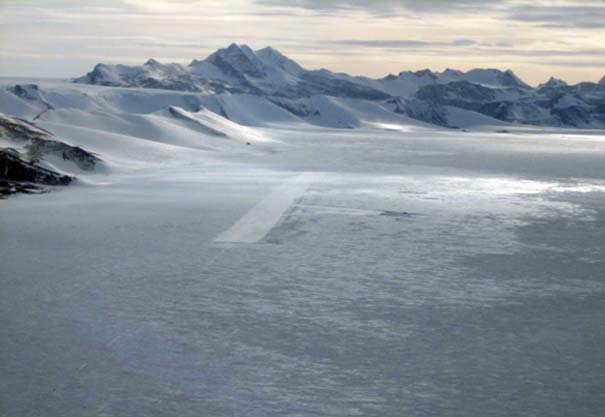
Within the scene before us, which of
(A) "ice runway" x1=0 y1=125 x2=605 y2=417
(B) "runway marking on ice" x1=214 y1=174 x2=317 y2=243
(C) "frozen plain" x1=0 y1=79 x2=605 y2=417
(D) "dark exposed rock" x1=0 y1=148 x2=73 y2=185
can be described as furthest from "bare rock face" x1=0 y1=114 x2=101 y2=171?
(B) "runway marking on ice" x1=214 y1=174 x2=317 y2=243

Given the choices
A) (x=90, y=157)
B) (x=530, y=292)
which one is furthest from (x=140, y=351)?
(x=90, y=157)

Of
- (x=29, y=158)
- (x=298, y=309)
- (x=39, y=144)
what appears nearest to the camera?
(x=298, y=309)

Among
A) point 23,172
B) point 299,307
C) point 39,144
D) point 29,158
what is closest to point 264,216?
point 299,307

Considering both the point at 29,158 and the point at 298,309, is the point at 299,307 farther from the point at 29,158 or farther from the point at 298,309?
the point at 29,158

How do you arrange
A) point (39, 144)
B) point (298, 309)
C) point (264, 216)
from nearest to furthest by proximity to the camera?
point (298, 309) → point (264, 216) → point (39, 144)

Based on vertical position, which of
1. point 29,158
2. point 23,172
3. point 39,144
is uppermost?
point 39,144

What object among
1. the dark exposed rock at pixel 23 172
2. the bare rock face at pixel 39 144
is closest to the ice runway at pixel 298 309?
the dark exposed rock at pixel 23 172
